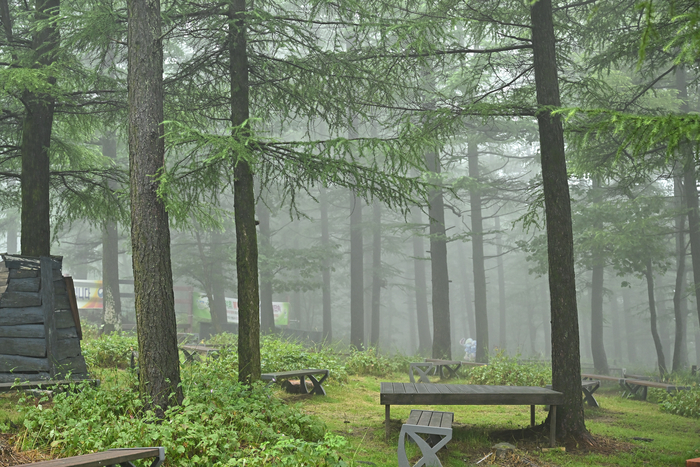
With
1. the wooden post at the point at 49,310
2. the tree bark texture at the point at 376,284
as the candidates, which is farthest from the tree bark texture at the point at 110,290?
the tree bark texture at the point at 376,284

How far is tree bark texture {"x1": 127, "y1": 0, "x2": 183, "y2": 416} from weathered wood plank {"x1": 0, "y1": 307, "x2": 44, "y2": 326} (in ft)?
7.90

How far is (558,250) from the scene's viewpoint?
7.15 m

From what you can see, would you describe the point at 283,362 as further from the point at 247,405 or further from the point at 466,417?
the point at 247,405

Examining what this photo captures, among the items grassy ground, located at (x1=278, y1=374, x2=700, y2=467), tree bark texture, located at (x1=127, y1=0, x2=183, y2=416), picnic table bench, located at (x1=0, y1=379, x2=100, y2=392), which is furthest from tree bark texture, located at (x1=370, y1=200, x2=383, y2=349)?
tree bark texture, located at (x1=127, y1=0, x2=183, y2=416)

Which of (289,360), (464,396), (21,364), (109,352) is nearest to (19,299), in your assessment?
(21,364)

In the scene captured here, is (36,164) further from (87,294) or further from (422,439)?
(87,294)

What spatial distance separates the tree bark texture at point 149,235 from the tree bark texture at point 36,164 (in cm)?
320

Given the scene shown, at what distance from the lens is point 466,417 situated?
8.53 metres

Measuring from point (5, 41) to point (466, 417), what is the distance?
1003 cm

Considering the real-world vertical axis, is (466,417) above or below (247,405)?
below

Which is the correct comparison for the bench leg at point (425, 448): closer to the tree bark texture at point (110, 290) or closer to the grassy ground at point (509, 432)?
the grassy ground at point (509, 432)

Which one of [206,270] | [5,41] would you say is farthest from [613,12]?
[206,270]

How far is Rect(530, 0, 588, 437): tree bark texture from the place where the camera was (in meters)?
7.00

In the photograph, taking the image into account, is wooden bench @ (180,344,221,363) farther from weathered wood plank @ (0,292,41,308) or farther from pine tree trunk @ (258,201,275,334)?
pine tree trunk @ (258,201,275,334)
